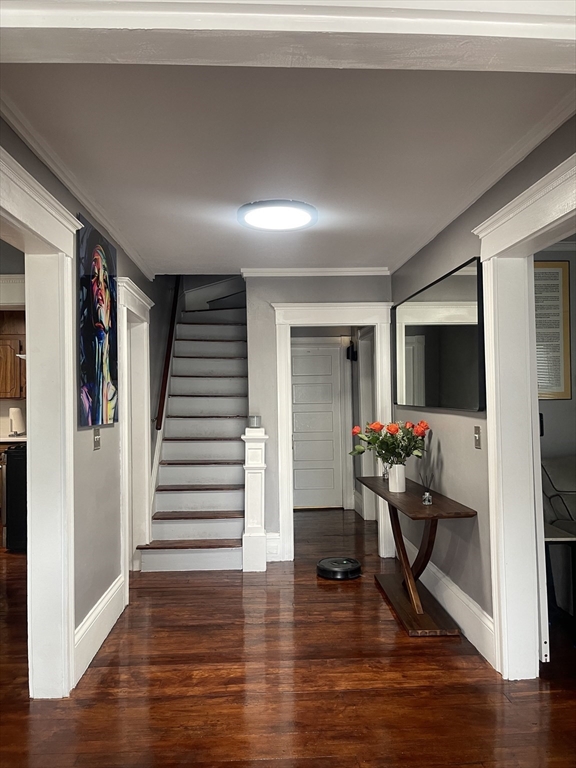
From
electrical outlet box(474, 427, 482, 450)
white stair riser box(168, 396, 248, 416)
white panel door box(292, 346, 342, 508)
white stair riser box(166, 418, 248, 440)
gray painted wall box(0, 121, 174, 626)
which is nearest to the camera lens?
gray painted wall box(0, 121, 174, 626)

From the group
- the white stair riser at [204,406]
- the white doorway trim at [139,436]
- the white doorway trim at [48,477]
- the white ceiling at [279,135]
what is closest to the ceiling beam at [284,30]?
the white ceiling at [279,135]

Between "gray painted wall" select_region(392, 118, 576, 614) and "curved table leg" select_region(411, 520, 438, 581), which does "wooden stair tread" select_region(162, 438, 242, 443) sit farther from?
"curved table leg" select_region(411, 520, 438, 581)

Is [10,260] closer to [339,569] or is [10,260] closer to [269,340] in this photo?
[269,340]

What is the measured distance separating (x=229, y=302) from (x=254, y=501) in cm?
325

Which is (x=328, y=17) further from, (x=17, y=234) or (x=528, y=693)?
(x=528, y=693)

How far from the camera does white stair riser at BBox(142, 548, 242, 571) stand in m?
4.23

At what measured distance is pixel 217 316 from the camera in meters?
6.59

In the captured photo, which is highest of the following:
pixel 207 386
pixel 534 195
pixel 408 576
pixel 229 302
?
pixel 229 302

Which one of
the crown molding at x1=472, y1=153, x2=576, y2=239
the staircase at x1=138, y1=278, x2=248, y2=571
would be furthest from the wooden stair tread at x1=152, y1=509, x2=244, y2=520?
the crown molding at x1=472, y1=153, x2=576, y2=239

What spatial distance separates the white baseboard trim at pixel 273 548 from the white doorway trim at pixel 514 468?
84.6 inches

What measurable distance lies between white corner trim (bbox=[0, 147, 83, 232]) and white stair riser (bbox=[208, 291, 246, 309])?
420 cm

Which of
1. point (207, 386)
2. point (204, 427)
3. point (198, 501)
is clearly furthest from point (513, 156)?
point (207, 386)

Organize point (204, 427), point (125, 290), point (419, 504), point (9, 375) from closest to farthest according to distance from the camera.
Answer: point (419, 504) → point (125, 290) → point (204, 427) → point (9, 375)

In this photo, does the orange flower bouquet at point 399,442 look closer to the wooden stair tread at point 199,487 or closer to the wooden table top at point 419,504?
the wooden table top at point 419,504
